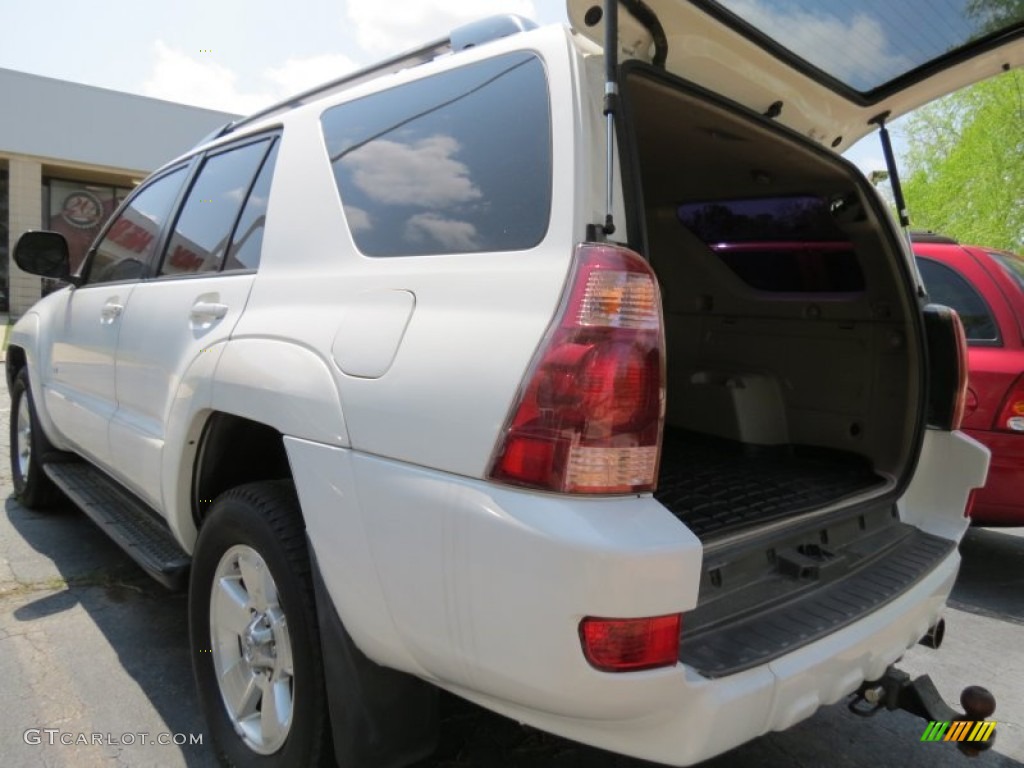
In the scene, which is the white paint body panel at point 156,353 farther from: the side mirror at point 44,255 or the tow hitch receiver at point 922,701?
the tow hitch receiver at point 922,701

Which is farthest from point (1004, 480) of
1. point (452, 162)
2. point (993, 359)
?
point (452, 162)

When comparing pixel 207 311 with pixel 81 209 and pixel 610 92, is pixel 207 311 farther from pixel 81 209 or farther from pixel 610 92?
pixel 81 209

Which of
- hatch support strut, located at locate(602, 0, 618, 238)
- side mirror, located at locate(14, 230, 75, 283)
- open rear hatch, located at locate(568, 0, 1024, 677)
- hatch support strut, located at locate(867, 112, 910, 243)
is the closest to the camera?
hatch support strut, located at locate(602, 0, 618, 238)

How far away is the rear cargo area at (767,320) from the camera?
2666 millimetres

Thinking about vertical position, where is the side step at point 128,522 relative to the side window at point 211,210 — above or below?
below

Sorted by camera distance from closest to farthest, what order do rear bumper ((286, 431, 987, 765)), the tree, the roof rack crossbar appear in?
rear bumper ((286, 431, 987, 765)), the roof rack crossbar, the tree

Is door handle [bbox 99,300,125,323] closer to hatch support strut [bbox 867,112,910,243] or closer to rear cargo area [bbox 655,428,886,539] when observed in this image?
rear cargo area [bbox 655,428,886,539]

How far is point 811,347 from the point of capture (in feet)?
11.5

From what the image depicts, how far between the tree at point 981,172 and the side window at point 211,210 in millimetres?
12709

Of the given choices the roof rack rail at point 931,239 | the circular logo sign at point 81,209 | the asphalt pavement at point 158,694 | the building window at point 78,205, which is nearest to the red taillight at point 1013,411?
the asphalt pavement at point 158,694

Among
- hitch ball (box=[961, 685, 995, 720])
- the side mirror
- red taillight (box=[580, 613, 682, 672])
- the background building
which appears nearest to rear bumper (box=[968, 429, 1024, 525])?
hitch ball (box=[961, 685, 995, 720])

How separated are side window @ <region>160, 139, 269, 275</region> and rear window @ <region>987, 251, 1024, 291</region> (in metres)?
4.15

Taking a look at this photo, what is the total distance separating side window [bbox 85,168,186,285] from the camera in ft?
11.5

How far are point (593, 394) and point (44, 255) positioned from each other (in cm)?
383
